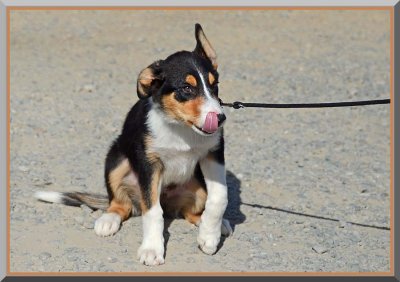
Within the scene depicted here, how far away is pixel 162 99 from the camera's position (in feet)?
18.5

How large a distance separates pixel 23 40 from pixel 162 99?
7.62m

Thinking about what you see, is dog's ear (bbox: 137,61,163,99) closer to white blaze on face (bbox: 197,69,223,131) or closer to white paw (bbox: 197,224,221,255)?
white blaze on face (bbox: 197,69,223,131)

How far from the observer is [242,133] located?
8.88 metres

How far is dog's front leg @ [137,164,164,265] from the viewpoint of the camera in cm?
560

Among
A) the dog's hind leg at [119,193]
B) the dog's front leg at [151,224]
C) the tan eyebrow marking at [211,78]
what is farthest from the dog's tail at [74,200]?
the tan eyebrow marking at [211,78]

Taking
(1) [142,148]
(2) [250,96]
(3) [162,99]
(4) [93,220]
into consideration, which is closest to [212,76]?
(3) [162,99]

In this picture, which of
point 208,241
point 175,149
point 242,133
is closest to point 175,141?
point 175,149

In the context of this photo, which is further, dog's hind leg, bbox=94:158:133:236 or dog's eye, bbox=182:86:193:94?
dog's hind leg, bbox=94:158:133:236

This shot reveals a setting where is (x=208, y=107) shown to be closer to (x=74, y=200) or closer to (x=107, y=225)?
(x=107, y=225)

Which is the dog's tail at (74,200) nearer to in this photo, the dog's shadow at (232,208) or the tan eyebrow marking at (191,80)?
the dog's shadow at (232,208)

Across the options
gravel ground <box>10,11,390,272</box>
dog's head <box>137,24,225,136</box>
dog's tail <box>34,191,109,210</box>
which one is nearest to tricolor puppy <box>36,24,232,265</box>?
dog's head <box>137,24,225,136</box>

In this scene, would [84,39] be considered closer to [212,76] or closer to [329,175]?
[329,175]

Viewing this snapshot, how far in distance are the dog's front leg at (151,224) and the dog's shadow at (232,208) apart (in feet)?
0.83

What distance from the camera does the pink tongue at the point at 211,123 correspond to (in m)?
5.18
